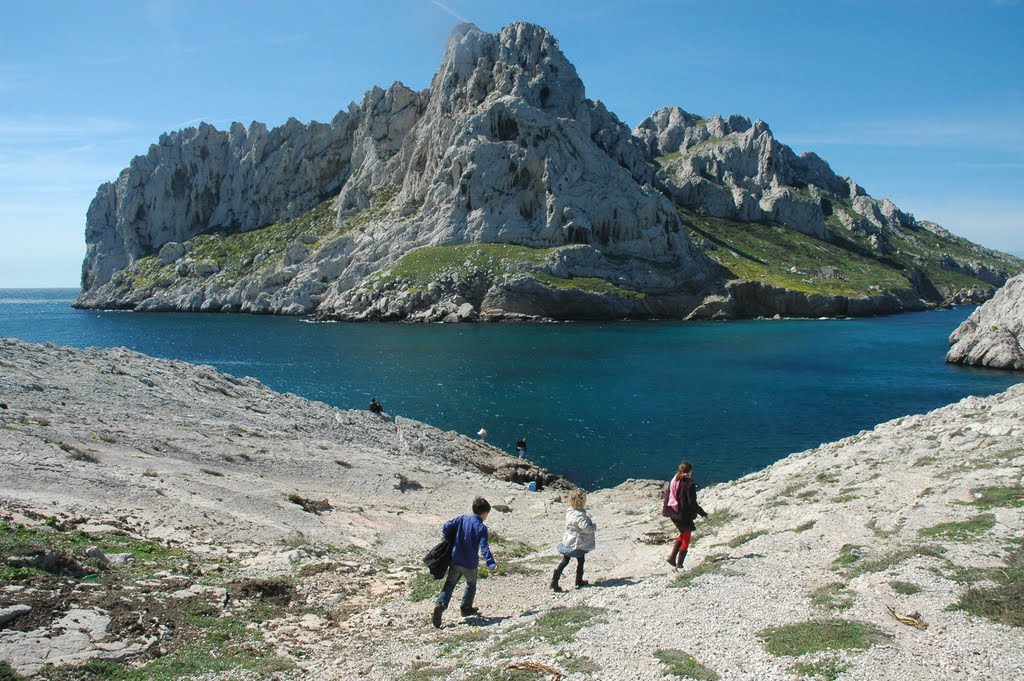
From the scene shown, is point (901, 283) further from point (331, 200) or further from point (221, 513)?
point (221, 513)

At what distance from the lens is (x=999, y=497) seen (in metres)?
15.9

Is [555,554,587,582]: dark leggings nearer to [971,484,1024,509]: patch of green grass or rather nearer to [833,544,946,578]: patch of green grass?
[833,544,946,578]: patch of green grass

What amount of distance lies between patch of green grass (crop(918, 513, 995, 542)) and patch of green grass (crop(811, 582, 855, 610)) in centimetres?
339

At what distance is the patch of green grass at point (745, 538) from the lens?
16752 mm

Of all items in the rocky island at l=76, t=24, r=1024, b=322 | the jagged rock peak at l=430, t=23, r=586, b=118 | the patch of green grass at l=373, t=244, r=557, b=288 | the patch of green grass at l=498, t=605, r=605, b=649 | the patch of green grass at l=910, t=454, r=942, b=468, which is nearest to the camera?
the patch of green grass at l=498, t=605, r=605, b=649

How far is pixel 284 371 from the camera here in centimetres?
7469

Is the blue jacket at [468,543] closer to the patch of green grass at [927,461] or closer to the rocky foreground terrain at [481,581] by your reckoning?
the rocky foreground terrain at [481,581]

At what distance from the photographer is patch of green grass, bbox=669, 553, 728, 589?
45.6 ft

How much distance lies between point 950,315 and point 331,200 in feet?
550

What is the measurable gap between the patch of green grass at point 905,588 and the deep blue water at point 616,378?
25.5 metres

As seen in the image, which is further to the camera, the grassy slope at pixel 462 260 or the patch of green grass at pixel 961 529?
the grassy slope at pixel 462 260

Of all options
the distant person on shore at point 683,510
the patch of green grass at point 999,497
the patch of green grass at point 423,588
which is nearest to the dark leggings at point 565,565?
the distant person on shore at point 683,510

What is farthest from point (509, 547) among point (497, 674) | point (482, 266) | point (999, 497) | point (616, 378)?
point (482, 266)

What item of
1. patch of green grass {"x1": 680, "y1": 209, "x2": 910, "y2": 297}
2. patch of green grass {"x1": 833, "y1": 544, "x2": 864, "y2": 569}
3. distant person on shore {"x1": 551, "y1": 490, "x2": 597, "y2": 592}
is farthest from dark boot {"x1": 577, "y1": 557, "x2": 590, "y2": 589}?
patch of green grass {"x1": 680, "y1": 209, "x2": 910, "y2": 297}
